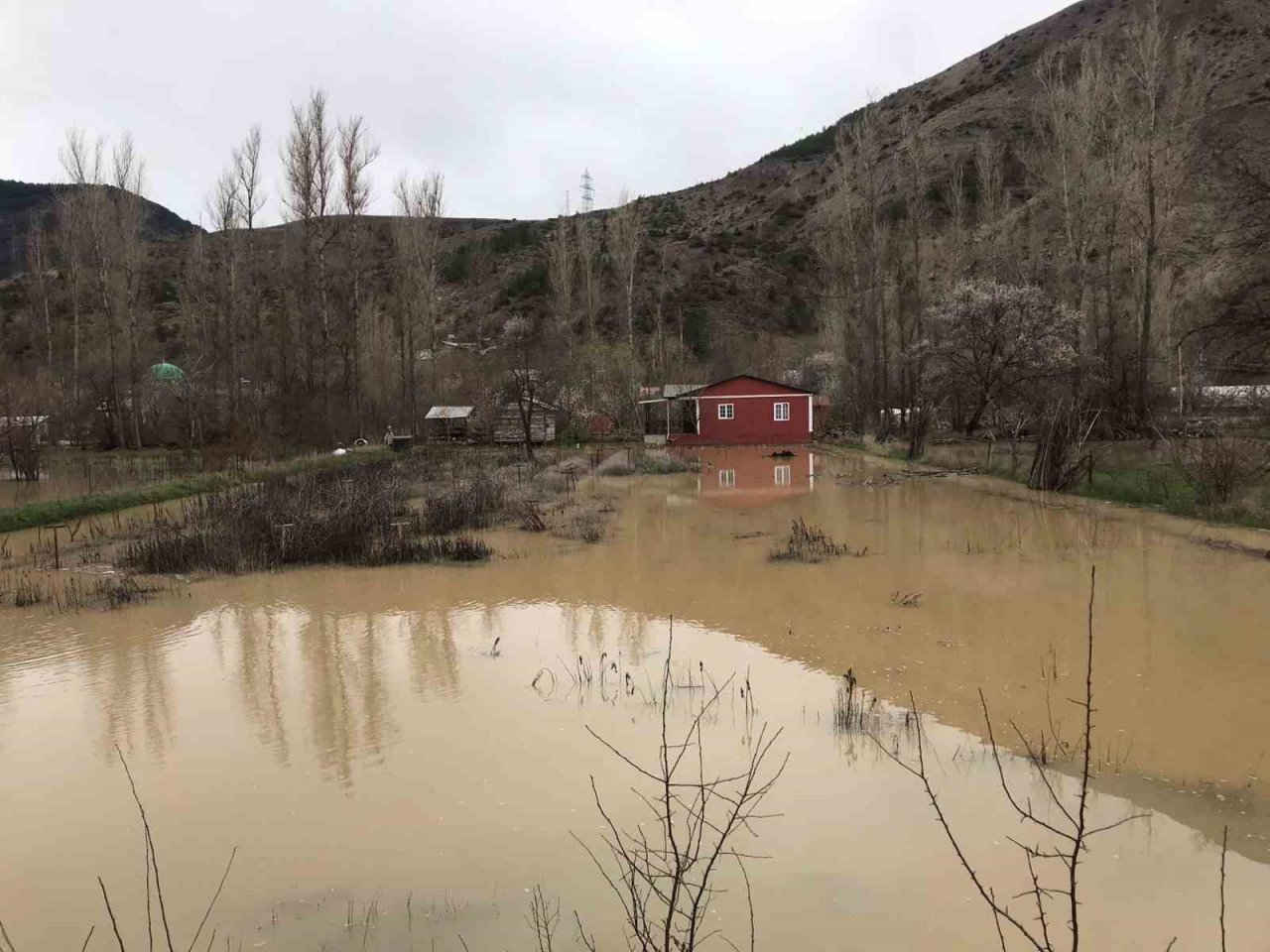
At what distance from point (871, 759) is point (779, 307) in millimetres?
74669

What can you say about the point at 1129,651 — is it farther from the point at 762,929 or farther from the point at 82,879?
the point at 82,879

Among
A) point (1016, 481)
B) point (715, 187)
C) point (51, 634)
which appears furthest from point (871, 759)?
point (715, 187)

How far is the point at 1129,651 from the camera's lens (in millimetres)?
7746

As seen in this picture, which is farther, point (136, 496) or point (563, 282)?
point (563, 282)

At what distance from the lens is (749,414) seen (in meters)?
41.3

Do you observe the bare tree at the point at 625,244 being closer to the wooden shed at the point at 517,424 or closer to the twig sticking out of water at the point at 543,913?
the wooden shed at the point at 517,424

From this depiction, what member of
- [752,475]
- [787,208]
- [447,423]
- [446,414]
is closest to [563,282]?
[446,414]

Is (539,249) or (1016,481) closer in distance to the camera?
(1016,481)

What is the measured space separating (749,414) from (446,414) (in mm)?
16268

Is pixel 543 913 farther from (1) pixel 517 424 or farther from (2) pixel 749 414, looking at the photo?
(2) pixel 749 414

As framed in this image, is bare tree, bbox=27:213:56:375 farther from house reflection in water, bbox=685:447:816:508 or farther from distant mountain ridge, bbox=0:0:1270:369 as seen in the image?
house reflection in water, bbox=685:447:816:508

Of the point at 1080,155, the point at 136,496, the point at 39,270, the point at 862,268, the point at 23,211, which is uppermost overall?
the point at 23,211

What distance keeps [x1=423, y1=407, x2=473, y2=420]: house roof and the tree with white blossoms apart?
24052 millimetres

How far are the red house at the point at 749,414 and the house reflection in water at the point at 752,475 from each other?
246 cm
